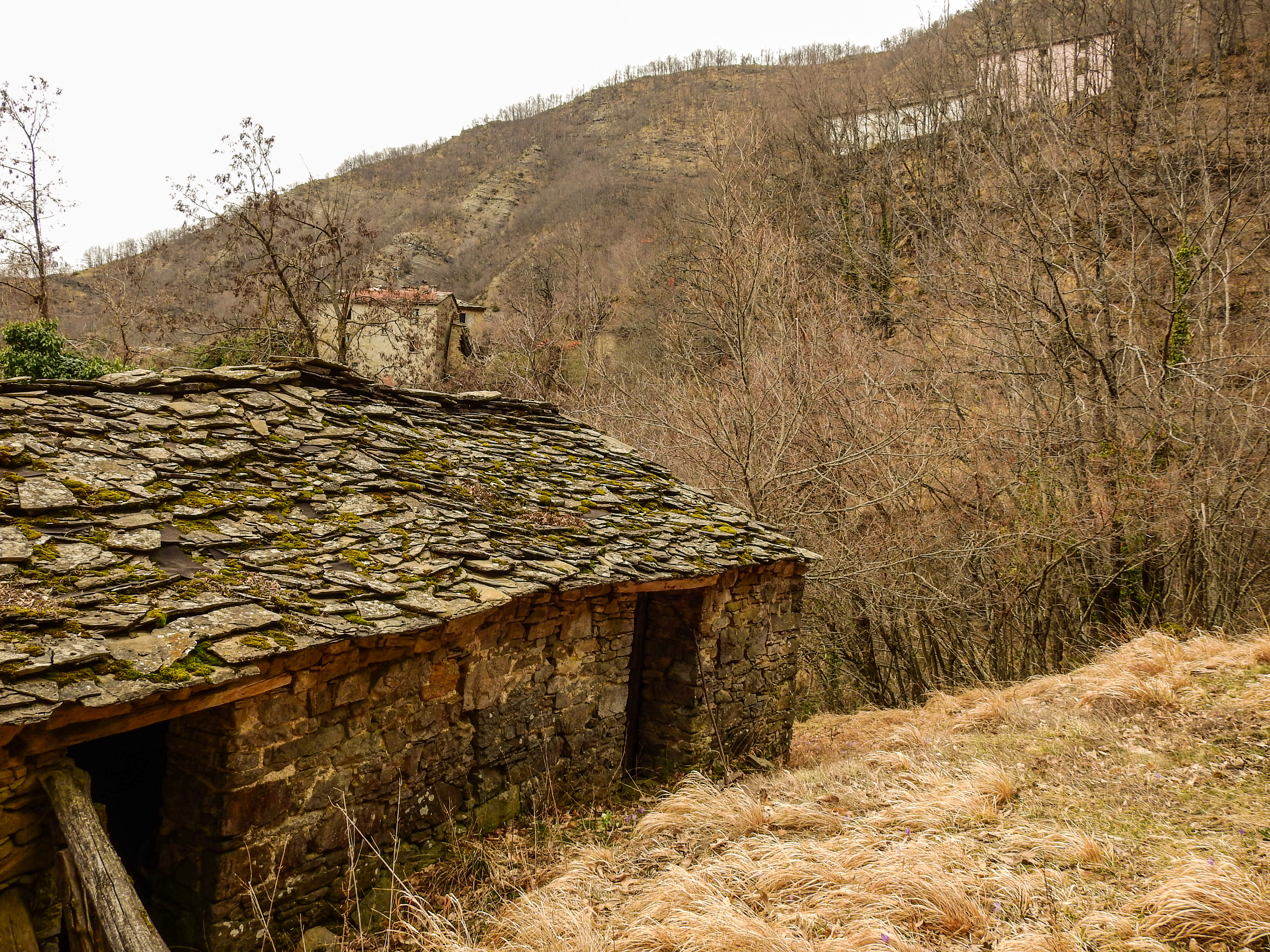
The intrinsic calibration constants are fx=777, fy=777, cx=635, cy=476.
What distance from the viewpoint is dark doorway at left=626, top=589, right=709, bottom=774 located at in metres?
6.75

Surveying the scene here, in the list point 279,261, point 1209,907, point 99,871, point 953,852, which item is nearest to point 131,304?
point 279,261

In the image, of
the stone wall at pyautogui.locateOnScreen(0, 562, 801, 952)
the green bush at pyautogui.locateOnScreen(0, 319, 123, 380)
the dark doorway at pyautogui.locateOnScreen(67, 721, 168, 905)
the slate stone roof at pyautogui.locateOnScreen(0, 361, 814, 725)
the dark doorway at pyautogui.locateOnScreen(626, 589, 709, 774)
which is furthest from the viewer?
the green bush at pyautogui.locateOnScreen(0, 319, 123, 380)

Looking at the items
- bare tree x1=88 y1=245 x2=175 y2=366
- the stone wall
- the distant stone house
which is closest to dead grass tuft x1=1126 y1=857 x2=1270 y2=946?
the stone wall

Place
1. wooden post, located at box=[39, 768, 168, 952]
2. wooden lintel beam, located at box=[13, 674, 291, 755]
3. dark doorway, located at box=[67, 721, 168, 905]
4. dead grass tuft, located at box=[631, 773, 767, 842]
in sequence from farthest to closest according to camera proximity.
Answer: dead grass tuft, located at box=[631, 773, 767, 842] → dark doorway, located at box=[67, 721, 168, 905] → wooden lintel beam, located at box=[13, 674, 291, 755] → wooden post, located at box=[39, 768, 168, 952]

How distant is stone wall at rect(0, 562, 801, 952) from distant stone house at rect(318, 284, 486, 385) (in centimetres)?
850

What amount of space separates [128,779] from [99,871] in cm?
224

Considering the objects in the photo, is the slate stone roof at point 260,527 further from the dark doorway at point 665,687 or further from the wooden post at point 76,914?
the wooden post at point 76,914

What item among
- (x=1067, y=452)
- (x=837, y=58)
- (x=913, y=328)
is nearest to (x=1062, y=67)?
(x=913, y=328)

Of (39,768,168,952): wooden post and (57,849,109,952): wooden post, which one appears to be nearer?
(39,768,168,952): wooden post

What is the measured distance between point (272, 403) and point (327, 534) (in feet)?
4.90

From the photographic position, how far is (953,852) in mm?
3822

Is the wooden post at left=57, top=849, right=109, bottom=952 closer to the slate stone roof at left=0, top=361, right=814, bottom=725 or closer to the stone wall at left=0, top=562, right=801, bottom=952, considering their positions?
the stone wall at left=0, top=562, right=801, bottom=952

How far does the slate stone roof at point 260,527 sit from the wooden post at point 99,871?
2.07 ft

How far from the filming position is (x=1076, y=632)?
9805mm
